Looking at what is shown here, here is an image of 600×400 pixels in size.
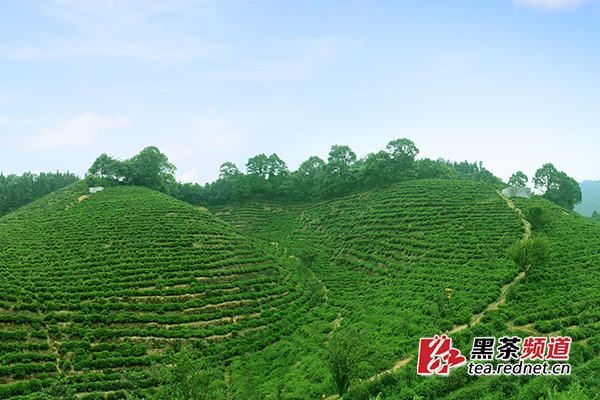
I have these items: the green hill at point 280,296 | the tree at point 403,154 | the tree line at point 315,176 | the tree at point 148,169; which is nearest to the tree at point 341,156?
the tree line at point 315,176

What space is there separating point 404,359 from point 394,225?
31.2 meters

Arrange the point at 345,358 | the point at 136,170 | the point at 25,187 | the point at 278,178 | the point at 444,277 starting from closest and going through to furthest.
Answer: the point at 345,358 < the point at 444,277 < the point at 136,170 < the point at 25,187 < the point at 278,178

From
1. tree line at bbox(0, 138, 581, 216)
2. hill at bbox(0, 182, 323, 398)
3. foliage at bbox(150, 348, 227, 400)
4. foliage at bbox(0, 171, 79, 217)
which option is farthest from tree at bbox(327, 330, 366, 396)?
foliage at bbox(0, 171, 79, 217)

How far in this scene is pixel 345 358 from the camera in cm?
1585

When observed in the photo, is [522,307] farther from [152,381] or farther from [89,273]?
[89,273]

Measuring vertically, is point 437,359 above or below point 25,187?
below

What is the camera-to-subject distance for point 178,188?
76875mm

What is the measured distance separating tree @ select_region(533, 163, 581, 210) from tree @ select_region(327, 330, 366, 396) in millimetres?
72482

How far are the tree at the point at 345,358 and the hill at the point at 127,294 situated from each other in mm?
11710

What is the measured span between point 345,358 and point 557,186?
2999 inches

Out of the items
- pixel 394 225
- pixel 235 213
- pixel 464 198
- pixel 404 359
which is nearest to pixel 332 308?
pixel 404 359

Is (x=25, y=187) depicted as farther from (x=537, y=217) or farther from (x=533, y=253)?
(x=537, y=217)

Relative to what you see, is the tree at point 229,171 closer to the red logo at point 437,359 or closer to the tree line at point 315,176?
the tree line at point 315,176

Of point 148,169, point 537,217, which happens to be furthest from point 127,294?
point 148,169
